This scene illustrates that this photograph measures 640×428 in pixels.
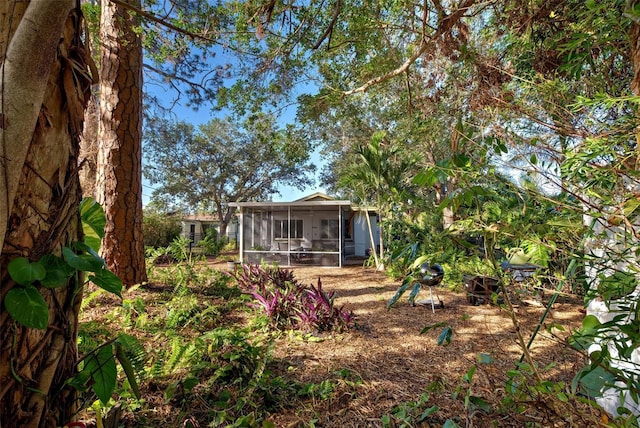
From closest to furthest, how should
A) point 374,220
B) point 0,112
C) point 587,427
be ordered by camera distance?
point 0,112 → point 587,427 → point 374,220

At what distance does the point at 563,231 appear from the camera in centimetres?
108

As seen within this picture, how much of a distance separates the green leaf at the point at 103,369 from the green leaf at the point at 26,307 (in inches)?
11.1

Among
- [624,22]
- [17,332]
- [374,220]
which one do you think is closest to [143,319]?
[17,332]

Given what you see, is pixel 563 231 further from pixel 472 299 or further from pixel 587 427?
pixel 472 299

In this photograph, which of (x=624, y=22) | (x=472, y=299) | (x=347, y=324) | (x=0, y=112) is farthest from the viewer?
(x=472, y=299)

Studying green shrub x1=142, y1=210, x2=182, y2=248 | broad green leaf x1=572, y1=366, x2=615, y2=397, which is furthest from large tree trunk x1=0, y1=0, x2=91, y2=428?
green shrub x1=142, y1=210, x2=182, y2=248

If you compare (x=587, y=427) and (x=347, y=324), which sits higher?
(x=587, y=427)

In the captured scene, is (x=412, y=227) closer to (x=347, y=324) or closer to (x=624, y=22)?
(x=347, y=324)

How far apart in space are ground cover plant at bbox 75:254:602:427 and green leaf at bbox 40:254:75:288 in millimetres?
790

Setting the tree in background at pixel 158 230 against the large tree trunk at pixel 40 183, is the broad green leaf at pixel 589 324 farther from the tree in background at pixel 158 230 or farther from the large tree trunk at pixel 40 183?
the tree in background at pixel 158 230

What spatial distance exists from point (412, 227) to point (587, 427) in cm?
866

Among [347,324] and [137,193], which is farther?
[137,193]

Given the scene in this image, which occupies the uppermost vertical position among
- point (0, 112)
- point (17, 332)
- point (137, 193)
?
point (137, 193)

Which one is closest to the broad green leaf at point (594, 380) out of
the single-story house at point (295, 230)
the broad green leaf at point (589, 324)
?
the broad green leaf at point (589, 324)
